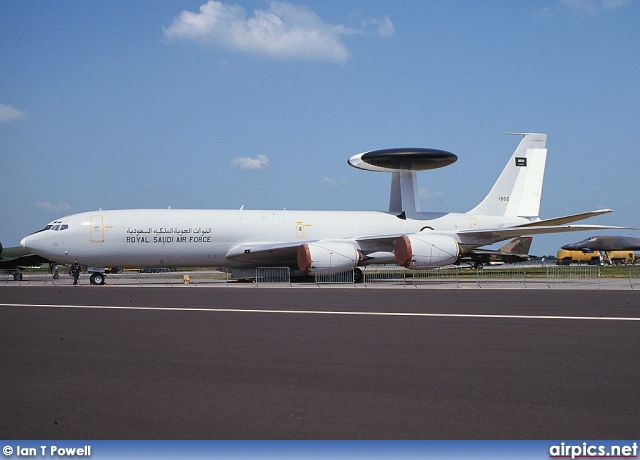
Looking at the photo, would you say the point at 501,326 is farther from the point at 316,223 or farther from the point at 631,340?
the point at 316,223

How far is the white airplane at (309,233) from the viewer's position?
2969cm

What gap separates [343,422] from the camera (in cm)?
527

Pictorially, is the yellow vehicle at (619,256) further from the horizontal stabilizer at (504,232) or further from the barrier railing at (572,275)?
the horizontal stabilizer at (504,232)

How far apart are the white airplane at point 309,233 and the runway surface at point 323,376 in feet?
51.9

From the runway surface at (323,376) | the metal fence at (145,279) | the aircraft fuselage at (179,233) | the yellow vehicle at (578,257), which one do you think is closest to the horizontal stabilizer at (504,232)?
the aircraft fuselage at (179,233)

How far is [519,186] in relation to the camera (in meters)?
39.4

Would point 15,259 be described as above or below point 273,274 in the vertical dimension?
above

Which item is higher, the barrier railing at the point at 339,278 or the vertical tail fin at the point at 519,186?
the vertical tail fin at the point at 519,186

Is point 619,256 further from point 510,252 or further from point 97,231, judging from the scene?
point 97,231

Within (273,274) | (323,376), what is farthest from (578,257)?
(323,376)

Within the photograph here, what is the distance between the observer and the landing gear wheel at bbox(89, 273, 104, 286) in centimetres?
3027

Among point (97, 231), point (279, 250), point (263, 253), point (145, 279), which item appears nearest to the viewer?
point (97, 231)

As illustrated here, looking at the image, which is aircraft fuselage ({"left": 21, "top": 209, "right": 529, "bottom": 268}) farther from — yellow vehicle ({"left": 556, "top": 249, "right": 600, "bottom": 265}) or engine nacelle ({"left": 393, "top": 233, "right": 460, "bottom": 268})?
yellow vehicle ({"left": 556, "top": 249, "right": 600, "bottom": 265})

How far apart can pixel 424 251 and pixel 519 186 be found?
11786mm
